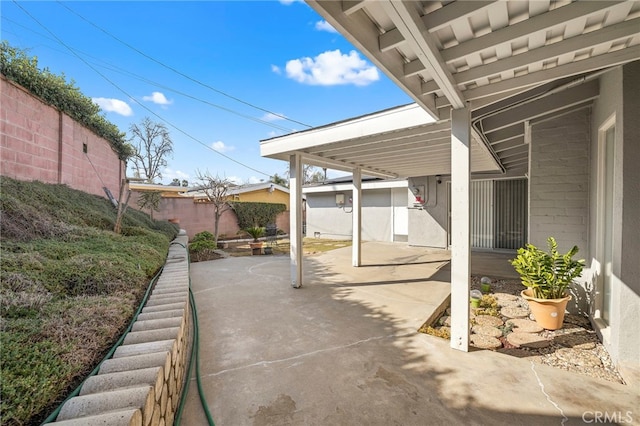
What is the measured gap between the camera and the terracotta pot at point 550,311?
3398 millimetres

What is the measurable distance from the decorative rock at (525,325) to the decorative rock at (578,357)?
1.56 ft

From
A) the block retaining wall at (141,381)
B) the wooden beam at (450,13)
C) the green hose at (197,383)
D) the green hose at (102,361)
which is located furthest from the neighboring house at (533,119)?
the green hose at (102,361)

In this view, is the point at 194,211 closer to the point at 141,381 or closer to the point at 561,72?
the point at 141,381

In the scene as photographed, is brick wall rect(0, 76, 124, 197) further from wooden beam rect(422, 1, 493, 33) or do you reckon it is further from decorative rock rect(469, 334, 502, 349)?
decorative rock rect(469, 334, 502, 349)

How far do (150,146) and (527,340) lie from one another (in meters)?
29.5

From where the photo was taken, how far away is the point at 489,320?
12.6ft

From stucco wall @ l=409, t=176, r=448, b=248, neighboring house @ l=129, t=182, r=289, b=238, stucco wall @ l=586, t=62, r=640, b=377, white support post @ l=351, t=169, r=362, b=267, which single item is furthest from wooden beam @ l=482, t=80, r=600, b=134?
neighboring house @ l=129, t=182, r=289, b=238

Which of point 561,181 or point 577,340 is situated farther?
point 561,181

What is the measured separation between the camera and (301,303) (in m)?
4.58

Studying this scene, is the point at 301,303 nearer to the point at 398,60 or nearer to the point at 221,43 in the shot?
the point at 398,60

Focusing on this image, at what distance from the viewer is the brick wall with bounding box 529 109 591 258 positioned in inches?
153

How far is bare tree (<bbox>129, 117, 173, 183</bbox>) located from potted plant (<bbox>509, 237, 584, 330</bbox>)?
27721 millimetres

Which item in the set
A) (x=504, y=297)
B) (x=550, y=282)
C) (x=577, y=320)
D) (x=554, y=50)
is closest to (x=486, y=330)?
(x=550, y=282)

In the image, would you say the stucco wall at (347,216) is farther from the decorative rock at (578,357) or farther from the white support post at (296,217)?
the decorative rock at (578,357)
